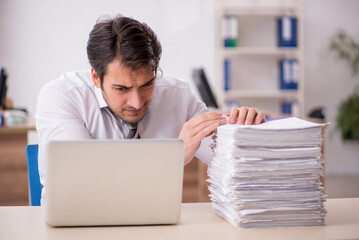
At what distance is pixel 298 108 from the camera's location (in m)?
5.98

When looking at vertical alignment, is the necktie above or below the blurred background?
below

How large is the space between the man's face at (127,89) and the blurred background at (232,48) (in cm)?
414

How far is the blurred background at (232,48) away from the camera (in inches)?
238

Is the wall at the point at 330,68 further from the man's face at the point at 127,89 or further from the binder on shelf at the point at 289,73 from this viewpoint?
the man's face at the point at 127,89

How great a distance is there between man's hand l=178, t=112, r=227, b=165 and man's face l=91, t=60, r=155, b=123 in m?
0.28

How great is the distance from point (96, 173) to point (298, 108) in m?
5.13

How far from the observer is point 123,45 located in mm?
1689

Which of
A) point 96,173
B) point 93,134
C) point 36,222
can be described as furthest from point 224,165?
point 93,134

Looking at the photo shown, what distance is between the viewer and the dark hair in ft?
5.49

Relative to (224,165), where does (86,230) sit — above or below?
below

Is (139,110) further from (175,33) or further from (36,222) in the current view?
(175,33)

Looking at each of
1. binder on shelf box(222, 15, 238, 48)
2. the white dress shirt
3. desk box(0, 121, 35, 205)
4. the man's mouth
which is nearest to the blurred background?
binder on shelf box(222, 15, 238, 48)

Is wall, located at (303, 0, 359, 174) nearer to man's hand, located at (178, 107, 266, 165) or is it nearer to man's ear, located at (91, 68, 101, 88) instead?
man's ear, located at (91, 68, 101, 88)

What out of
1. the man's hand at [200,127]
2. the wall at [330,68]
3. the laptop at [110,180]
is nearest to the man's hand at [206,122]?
the man's hand at [200,127]
